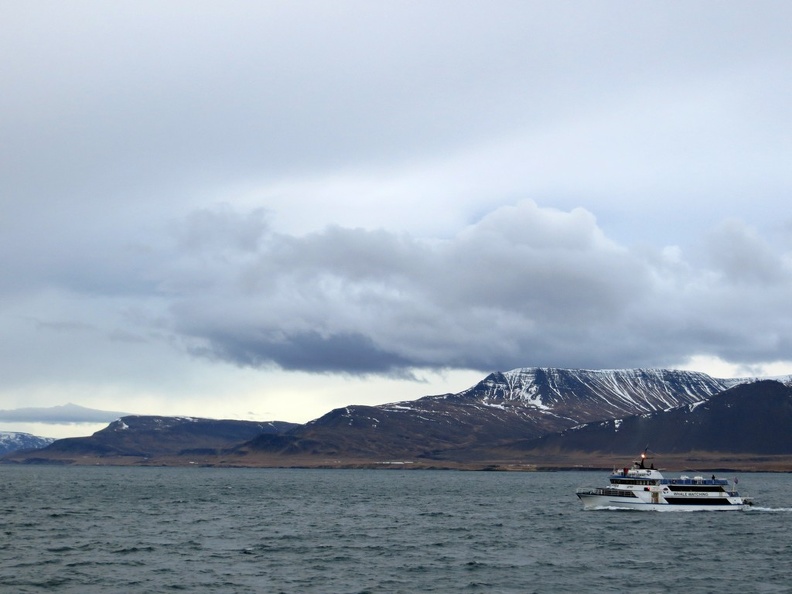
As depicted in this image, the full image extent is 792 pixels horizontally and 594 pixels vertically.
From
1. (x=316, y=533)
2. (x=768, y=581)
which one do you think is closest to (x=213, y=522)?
(x=316, y=533)

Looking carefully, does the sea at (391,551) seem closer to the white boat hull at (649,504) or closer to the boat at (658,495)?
the white boat hull at (649,504)

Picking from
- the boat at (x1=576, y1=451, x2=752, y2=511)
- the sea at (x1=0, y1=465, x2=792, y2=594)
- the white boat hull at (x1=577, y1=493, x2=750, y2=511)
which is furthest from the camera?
the boat at (x1=576, y1=451, x2=752, y2=511)

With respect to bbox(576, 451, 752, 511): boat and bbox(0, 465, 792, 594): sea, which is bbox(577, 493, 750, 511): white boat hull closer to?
bbox(576, 451, 752, 511): boat

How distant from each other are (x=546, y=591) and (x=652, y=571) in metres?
18.4

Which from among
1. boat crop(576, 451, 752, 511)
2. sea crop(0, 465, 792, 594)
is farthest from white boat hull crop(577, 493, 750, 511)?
sea crop(0, 465, 792, 594)

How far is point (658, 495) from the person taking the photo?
16700cm

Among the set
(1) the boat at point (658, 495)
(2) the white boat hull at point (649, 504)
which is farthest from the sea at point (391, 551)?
(1) the boat at point (658, 495)

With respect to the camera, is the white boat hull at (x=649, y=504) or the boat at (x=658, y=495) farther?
the boat at (x=658, y=495)

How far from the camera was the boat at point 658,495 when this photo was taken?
167 m

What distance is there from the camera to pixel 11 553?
100000mm

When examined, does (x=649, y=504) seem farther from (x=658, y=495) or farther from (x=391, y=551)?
(x=391, y=551)

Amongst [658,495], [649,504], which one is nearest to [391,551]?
[649,504]

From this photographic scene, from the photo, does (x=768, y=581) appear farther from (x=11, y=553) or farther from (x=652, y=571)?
(x=11, y=553)

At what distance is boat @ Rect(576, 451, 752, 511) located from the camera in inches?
6585
